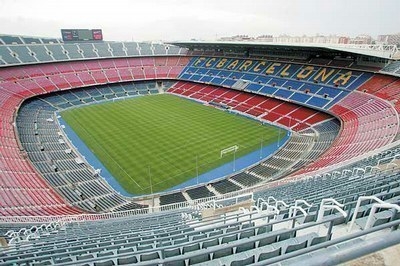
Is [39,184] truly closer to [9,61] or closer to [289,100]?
[289,100]

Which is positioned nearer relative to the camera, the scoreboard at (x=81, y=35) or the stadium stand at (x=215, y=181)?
the stadium stand at (x=215, y=181)

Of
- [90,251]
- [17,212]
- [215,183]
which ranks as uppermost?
[90,251]

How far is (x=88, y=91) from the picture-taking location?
58406 mm

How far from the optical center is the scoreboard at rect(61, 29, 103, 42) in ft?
240

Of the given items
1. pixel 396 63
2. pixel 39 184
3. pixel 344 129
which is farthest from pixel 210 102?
pixel 39 184

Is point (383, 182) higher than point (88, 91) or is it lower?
higher

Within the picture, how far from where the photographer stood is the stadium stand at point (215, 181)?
17.2ft

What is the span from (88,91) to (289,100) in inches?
1627

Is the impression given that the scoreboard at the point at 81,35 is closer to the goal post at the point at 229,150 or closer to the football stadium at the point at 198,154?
the football stadium at the point at 198,154

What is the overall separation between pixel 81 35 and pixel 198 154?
6165cm

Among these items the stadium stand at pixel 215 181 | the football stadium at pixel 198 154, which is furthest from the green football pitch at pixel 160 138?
the stadium stand at pixel 215 181

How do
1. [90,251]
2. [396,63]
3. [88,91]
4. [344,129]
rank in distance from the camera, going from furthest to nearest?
[88,91], [396,63], [344,129], [90,251]

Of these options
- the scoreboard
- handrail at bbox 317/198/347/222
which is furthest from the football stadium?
the scoreboard

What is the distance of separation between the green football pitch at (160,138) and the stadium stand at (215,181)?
2.62m
